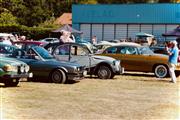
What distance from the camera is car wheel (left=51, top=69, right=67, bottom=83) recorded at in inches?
768

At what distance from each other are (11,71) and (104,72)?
20.0 ft

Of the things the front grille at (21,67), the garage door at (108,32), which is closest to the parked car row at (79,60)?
the front grille at (21,67)

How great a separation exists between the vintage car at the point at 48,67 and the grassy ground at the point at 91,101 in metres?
0.41

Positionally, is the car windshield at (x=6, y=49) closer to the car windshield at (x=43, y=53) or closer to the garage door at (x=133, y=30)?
the car windshield at (x=43, y=53)

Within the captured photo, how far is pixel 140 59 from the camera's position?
2423cm

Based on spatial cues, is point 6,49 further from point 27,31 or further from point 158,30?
point 158,30

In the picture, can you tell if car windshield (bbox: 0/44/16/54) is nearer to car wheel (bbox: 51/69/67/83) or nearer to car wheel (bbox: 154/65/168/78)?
car wheel (bbox: 51/69/67/83)

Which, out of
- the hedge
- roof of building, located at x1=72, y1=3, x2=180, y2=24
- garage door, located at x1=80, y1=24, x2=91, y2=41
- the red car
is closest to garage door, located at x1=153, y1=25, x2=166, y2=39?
roof of building, located at x1=72, y1=3, x2=180, y2=24

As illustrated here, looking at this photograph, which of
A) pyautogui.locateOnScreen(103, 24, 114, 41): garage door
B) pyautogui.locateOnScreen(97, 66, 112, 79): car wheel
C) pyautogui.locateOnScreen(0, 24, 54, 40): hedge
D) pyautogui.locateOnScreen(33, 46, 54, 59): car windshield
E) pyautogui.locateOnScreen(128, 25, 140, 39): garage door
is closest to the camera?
pyautogui.locateOnScreen(33, 46, 54, 59): car windshield

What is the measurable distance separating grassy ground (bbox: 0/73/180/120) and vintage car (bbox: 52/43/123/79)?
1843mm

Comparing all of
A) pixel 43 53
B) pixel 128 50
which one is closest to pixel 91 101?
pixel 43 53

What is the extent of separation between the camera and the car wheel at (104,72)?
22.4 meters

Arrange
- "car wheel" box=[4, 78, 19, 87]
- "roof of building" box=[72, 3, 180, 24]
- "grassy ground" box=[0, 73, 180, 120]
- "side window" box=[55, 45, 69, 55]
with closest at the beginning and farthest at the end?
"grassy ground" box=[0, 73, 180, 120] → "car wheel" box=[4, 78, 19, 87] → "side window" box=[55, 45, 69, 55] → "roof of building" box=[72, 3, 180, 24]

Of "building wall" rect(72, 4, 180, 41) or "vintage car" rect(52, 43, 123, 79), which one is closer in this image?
"vintage car" rect(52, 43, 123, 79)
